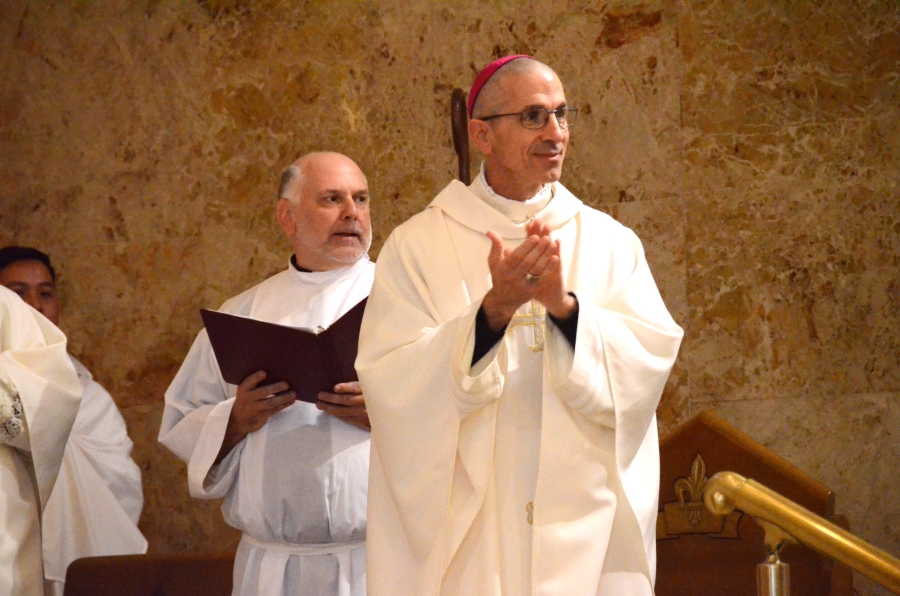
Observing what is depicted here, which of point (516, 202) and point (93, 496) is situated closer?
point (516, 202)

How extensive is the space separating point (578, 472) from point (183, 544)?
3.78m

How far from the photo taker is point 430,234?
3.61 metres

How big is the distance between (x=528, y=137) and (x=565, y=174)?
2.48m

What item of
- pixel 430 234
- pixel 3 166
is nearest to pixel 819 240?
pixel 430 234

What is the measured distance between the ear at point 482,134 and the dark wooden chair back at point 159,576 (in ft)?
7.88

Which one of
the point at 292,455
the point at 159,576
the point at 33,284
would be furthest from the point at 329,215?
the point at 33,284

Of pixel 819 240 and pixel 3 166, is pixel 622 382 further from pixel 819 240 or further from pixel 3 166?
pixel 3 166

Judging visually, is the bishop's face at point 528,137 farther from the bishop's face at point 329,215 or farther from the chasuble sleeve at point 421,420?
the bishop's face at point 329,215

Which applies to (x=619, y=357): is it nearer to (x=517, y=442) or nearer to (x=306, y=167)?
(x=517, y=442)

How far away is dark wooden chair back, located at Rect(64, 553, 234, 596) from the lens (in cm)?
505

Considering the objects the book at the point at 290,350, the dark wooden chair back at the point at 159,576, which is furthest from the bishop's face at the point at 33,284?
the book at the point at 290,350

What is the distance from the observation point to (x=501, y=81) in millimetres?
3574

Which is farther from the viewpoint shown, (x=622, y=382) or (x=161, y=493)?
(x=161, y=493)

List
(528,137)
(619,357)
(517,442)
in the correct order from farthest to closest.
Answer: (528,137) → (517,442) → (619,357)
